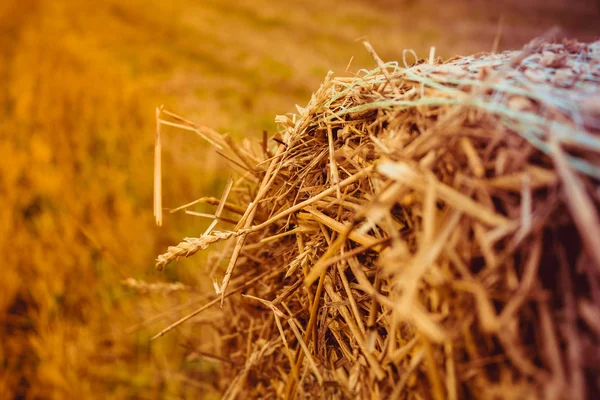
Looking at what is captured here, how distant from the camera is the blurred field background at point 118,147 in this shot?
1.73m

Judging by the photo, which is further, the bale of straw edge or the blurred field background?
the blurred field background

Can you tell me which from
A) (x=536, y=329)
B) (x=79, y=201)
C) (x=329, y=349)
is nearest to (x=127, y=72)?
(x=79, y=201)

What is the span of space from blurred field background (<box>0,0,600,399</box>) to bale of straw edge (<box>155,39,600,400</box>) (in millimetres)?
668

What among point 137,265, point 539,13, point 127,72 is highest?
point 539,13

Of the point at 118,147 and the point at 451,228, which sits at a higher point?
the point at 451,228

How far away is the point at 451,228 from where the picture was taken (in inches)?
22.8

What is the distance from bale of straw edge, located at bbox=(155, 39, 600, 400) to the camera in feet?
1.77

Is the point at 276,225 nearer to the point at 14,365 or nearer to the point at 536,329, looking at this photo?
the point at 536,329

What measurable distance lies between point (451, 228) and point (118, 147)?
2415 millimetres

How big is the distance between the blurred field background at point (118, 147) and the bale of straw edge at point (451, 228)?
2.19ft

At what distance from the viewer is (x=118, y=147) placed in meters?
2.58

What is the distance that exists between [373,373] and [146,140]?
2221 mm

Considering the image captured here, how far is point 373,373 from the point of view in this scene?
722 millimetres

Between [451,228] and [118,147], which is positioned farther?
[118,147]
